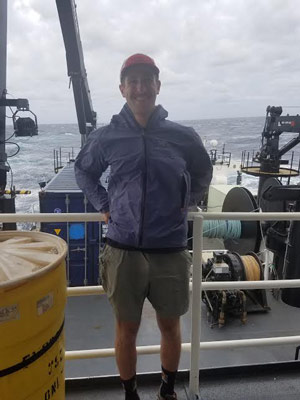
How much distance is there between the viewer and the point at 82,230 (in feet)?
25.1

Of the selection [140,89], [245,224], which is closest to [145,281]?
[140,89]

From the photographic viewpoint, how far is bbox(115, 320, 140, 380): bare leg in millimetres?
1806

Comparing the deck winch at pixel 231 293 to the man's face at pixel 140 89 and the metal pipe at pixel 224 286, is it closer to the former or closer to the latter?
the metal pipe at pixel 224 286

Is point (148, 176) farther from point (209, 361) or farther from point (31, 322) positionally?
point (209, 361)

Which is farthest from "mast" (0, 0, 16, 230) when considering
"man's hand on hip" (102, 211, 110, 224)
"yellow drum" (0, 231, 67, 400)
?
"yellow drum" (0, 231, 67, 400)

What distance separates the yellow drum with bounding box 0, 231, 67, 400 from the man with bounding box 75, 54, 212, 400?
0.40 metres

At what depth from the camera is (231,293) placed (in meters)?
5.33

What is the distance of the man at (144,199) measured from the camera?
1690 millimetres

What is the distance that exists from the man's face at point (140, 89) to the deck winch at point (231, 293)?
3.93 meters

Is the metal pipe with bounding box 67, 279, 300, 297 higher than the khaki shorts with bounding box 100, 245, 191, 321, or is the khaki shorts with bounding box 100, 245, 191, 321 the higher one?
the khaki shorts with bounding box 100, 245, 191, 321

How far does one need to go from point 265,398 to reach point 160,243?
118 cm

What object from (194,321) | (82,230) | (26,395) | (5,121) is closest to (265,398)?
(194,321)

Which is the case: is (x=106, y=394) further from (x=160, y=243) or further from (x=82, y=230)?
(x=82, y=230)

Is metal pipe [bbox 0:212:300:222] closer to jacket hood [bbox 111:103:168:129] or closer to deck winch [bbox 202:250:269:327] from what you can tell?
jacket hood [bbox 111:103:168:129]
